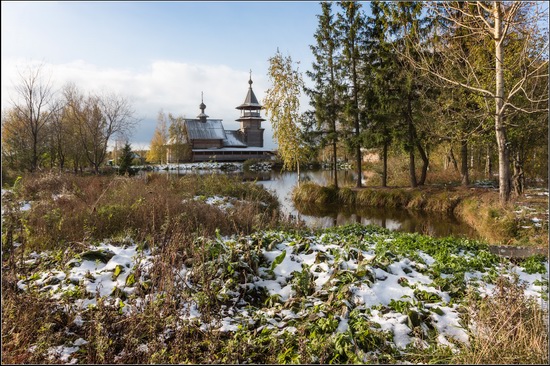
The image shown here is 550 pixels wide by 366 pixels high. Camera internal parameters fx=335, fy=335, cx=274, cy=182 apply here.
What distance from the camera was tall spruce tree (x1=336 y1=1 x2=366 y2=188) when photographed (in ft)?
63.0

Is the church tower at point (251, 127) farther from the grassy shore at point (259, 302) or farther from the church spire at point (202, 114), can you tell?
the grassy shore at point (259, 302)

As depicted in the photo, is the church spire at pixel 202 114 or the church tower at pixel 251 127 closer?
the church spire at pixel 202 114

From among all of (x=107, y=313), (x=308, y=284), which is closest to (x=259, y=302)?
(x=308, y=284)

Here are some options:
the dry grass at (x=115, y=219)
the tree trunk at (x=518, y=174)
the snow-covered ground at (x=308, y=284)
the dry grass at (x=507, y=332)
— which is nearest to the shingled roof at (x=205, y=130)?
the tree trunk at (x=518, y=174)

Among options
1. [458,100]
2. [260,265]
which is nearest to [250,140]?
[458,100]

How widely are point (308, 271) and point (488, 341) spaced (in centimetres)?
205

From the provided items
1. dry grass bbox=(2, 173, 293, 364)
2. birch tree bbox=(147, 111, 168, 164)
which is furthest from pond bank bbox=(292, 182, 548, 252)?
birch tree bbox=(147, 111, 168, 164)

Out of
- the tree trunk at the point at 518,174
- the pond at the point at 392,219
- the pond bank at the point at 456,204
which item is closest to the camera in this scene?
the pond bank at the point at 456,204

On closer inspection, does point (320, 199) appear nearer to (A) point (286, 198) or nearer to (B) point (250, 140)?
(A) point (286, 198)

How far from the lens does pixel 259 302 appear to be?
4.15m

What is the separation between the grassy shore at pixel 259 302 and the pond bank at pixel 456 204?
3424 mm

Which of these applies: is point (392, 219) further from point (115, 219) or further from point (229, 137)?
point (229, 137)

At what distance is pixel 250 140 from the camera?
56.3 m

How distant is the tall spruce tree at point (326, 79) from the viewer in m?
19.8
